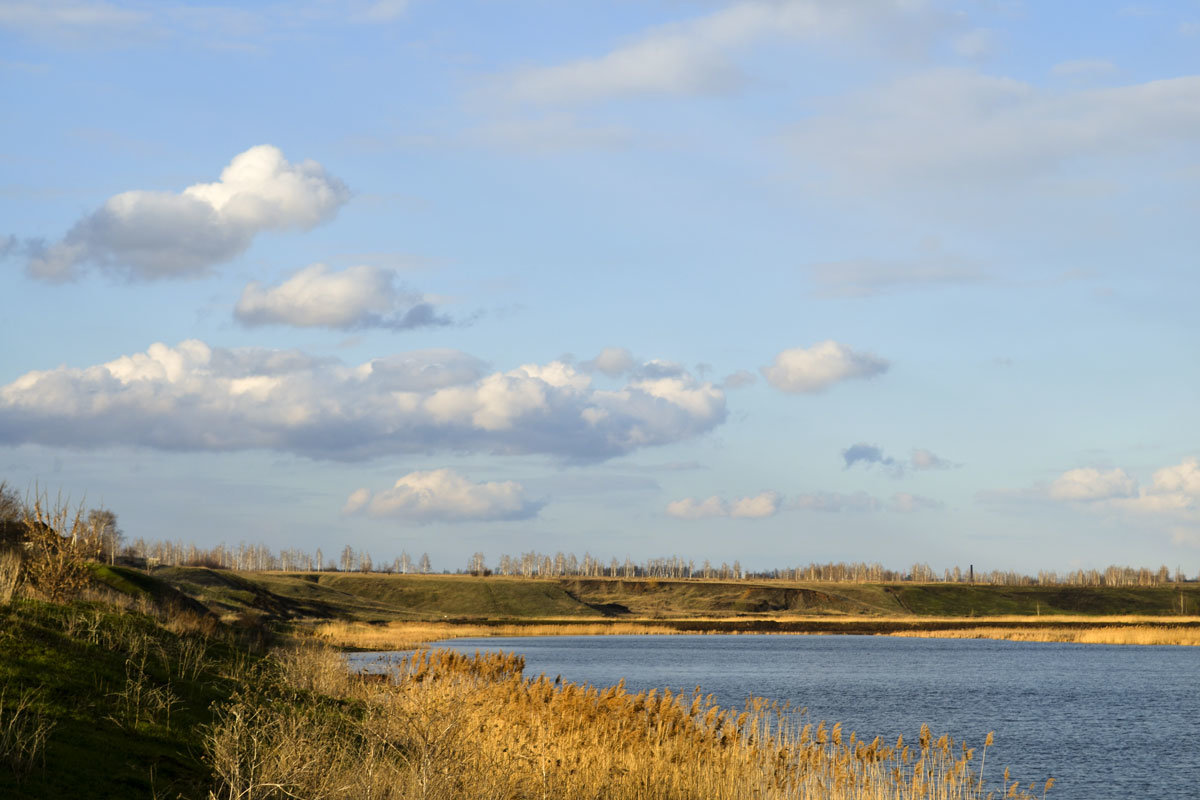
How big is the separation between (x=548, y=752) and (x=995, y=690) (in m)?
43.7

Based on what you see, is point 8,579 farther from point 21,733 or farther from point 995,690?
point 995,690

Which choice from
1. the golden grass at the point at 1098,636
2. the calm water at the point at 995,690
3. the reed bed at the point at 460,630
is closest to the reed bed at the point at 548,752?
the calm water at the point at 995,690

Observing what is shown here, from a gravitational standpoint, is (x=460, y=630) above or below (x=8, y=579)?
below

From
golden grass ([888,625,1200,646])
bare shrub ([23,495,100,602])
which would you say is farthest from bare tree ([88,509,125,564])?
golden grass ([888,625,1200,646])

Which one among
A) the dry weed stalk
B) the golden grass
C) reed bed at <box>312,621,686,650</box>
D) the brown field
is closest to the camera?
the dry weed stalk

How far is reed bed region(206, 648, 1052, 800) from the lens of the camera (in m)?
14.1

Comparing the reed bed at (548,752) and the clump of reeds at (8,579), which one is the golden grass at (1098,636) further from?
the clump of reeds at (8,579)

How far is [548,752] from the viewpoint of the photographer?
19109 millimetres

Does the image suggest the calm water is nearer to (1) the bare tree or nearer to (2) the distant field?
(1) the bare tree

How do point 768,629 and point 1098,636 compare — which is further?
point 768,629

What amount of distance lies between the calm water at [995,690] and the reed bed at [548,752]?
338 inches

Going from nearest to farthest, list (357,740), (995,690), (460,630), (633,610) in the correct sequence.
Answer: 1. (357,740)
2. (995,690)
3. (460,630)
4. (633,610)

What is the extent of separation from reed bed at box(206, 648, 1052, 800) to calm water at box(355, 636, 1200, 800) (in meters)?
8.58

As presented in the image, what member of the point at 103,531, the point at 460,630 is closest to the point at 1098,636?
the point at 460,630
